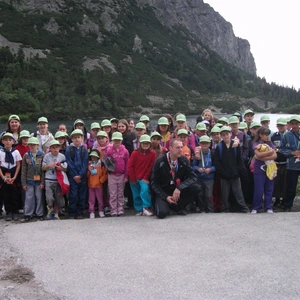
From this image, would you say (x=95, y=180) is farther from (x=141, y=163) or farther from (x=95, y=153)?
(x=141, y=163)

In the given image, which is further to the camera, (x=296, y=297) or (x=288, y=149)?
(x=288, y=149)

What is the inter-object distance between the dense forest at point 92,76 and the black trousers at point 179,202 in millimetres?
67055

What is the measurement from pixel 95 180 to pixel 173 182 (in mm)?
1997

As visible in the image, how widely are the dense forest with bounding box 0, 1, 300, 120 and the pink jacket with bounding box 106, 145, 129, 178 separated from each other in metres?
65.8

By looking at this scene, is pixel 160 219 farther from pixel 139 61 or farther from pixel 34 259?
pixel 139 61

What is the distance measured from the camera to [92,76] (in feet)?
412

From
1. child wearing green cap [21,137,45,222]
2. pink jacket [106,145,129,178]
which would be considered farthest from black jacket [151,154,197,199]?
child wearing green cap [21,137,45,222]

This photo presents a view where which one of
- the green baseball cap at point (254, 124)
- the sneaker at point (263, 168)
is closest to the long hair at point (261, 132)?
the sneaker at point (263, 168)

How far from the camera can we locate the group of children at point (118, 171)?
7695 millimetres

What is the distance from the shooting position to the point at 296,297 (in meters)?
3.59

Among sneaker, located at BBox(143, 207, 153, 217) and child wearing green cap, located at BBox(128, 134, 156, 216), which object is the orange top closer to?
child wearing green cap, located at BBox(128, 134, 156, 216)

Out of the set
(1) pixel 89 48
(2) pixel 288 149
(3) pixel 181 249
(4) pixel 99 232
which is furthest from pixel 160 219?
(1) pixel 89 48

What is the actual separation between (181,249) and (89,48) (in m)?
162

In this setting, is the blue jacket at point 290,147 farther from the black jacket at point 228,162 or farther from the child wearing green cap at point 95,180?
the child wearing green cap at point 95,180
